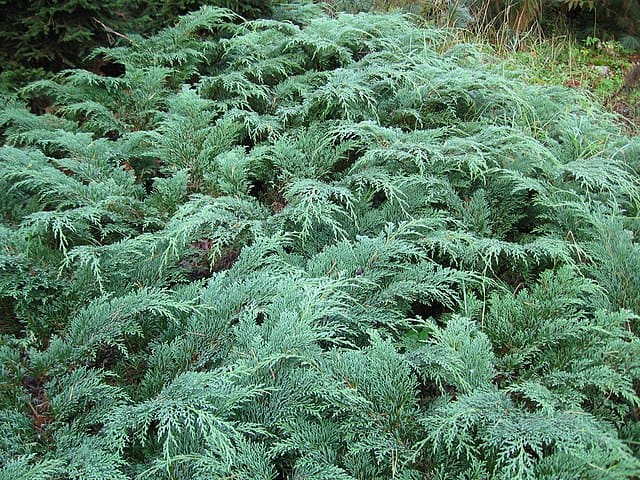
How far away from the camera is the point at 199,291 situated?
1631mm

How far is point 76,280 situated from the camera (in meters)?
1.68

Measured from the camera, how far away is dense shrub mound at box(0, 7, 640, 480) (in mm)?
1251

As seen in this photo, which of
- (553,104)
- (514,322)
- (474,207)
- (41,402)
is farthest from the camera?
(553,104)

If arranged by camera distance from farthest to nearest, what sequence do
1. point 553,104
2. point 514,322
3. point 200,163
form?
point 553,104 → point 200,163 → point 514,322

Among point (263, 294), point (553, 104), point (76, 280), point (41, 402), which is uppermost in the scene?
point (553, 104)

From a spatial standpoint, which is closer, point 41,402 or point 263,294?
point 41,402

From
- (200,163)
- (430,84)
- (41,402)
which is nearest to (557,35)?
(430,84)

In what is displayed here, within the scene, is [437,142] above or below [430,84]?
below

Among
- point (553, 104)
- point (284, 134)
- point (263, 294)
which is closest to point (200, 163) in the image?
point (284, 134)

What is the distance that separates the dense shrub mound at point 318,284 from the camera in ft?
4.10

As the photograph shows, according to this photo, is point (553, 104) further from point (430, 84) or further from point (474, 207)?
point (474, 207)

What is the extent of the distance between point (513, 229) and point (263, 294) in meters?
1.15

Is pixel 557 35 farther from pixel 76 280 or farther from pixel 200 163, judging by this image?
pixel 76 280

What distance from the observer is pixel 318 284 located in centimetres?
152
